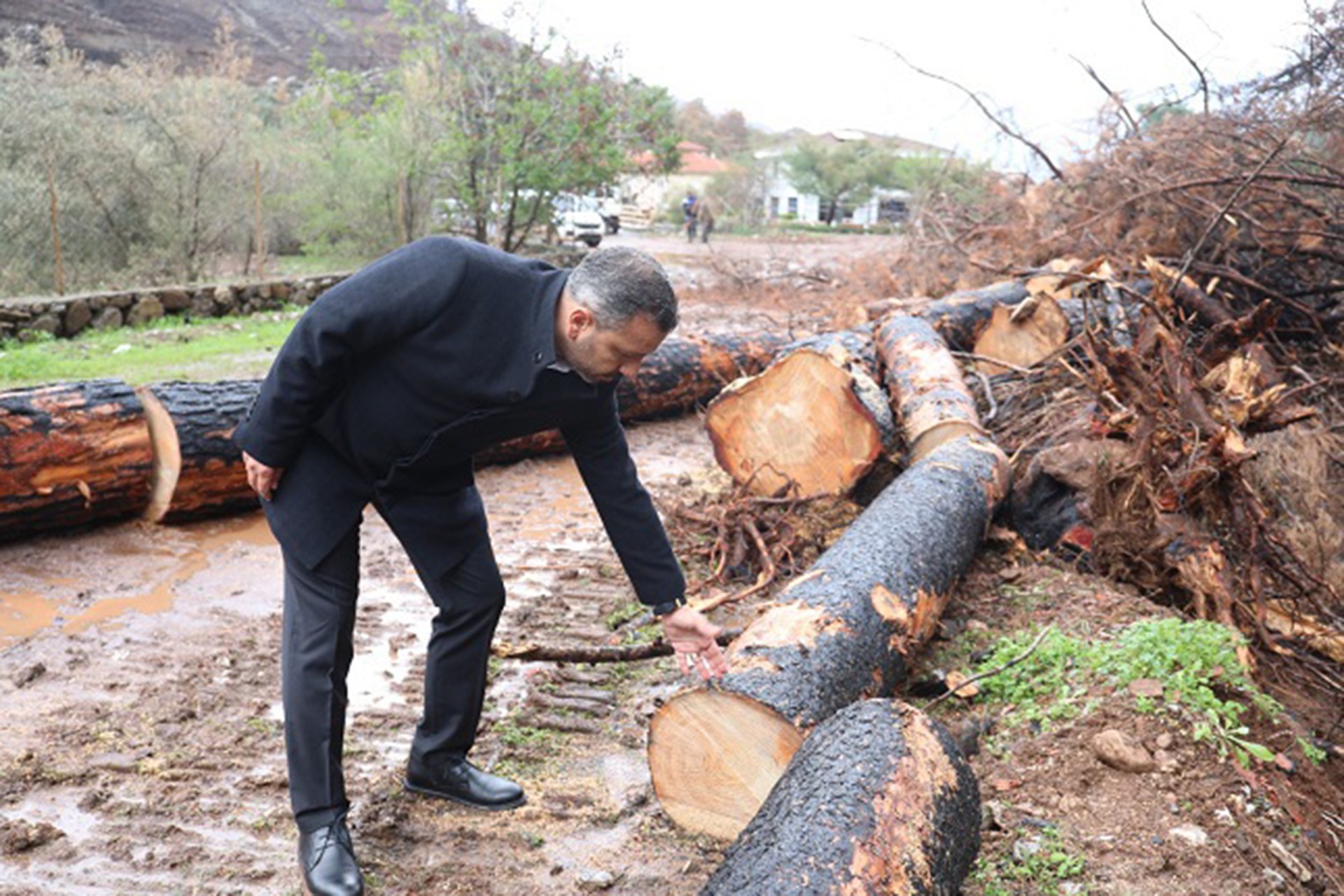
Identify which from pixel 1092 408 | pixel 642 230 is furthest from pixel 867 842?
pixel 642 230

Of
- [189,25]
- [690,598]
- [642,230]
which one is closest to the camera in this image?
[690,598]

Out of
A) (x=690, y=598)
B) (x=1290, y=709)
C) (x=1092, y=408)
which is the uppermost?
(x=1092, y=408)

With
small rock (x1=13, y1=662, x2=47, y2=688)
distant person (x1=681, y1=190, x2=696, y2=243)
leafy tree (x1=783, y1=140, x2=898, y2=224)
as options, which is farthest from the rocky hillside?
small rock (x1=13, y1=662, x2=47, y2=688)

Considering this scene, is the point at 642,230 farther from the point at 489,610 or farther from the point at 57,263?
the point at 489,610

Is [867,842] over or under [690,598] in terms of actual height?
over

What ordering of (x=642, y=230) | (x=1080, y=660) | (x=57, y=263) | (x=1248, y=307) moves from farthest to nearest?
(x=642, y=230) < (x=57, y=263) < (x=1248, y=307) < (x=1080, y=660)

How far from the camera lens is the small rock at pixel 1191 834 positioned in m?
2.88

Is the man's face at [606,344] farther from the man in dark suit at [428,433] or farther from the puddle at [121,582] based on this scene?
the puddle at [121,582]

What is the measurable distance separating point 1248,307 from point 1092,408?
111 inches

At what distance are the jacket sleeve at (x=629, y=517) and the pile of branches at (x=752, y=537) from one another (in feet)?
6.42

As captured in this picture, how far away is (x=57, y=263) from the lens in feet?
35.1

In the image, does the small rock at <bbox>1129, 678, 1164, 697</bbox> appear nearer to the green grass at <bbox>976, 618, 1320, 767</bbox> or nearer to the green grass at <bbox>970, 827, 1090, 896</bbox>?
the green grass at <bbox>976, 618, 1320, 767</bbox>

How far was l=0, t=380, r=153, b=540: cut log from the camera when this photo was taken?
5.56m

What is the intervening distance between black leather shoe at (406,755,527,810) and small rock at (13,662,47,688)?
1.76 metres
